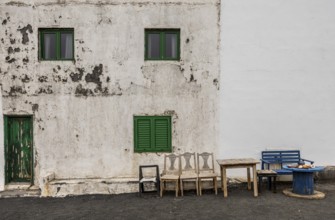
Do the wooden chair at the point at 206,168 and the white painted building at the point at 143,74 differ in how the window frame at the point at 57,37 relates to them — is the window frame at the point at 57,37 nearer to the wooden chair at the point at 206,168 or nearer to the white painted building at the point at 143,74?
the white painted building at the point at 143,74

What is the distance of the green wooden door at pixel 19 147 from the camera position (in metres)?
9.77

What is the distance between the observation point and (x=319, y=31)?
9805 mm

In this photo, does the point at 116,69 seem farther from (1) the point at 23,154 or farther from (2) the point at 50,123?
(1) the point at 23,154

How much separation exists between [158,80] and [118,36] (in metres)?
1.76

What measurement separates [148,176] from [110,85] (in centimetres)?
291

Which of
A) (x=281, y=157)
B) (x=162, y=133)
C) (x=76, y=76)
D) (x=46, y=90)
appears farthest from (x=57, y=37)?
(x=281, y=157)

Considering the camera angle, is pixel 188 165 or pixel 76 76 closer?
pixel 188 165

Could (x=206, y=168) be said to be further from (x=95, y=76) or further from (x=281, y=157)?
(x=95, y=76)

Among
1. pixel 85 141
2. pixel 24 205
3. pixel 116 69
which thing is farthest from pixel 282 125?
pixel 24 205

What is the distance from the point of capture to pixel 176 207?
25.7ft

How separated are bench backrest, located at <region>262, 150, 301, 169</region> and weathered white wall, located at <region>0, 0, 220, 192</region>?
5.60ft

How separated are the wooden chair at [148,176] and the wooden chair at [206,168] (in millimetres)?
1204

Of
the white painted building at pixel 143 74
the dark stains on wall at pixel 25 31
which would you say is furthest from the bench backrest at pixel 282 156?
the dark stains on wall at pixel 25 31

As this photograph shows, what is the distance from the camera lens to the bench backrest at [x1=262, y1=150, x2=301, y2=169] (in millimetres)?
9719
